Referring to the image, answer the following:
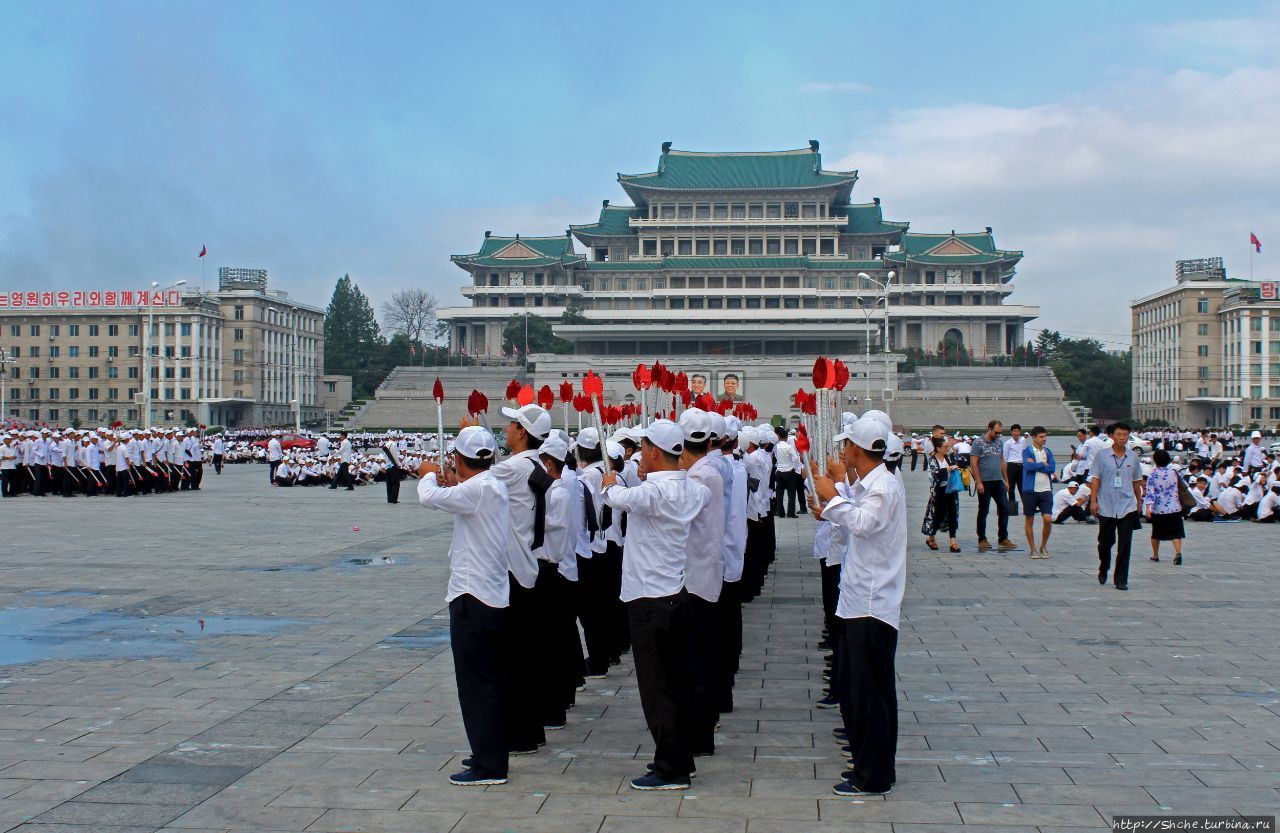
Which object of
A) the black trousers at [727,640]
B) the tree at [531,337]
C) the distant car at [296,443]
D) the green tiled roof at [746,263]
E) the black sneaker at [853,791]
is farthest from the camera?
the tree at [531,337]

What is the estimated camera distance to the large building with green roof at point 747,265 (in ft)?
229

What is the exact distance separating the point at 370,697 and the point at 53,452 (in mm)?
20170

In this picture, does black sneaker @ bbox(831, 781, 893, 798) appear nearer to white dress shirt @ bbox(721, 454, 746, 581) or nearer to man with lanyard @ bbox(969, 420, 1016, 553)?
white dress shirt @ bbox(721, 454, 746, 581)

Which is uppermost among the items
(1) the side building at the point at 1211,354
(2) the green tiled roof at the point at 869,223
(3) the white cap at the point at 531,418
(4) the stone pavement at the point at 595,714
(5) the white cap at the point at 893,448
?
(2) the green tiled roof at the point at 869,223

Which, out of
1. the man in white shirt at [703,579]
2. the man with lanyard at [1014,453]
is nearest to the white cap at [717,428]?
the man in white shirt at [703,579]

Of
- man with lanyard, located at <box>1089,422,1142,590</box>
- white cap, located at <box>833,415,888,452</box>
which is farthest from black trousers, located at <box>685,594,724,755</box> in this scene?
man with lanyard, located at <box>1089,422,1142,590</box>

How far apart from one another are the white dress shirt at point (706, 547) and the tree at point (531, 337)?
64.5 metres

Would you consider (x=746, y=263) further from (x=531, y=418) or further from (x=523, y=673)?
(x=523, y=673)

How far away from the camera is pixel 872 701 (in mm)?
4570

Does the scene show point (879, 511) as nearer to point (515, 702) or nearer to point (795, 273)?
point (515, 702)

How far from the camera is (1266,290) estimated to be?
7344 cm

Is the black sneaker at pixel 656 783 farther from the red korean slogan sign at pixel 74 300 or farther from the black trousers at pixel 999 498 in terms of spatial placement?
the red korean slogan sign at pixel 74 300

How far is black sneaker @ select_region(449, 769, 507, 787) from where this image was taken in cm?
467

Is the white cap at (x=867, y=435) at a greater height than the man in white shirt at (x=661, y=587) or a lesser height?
greater
